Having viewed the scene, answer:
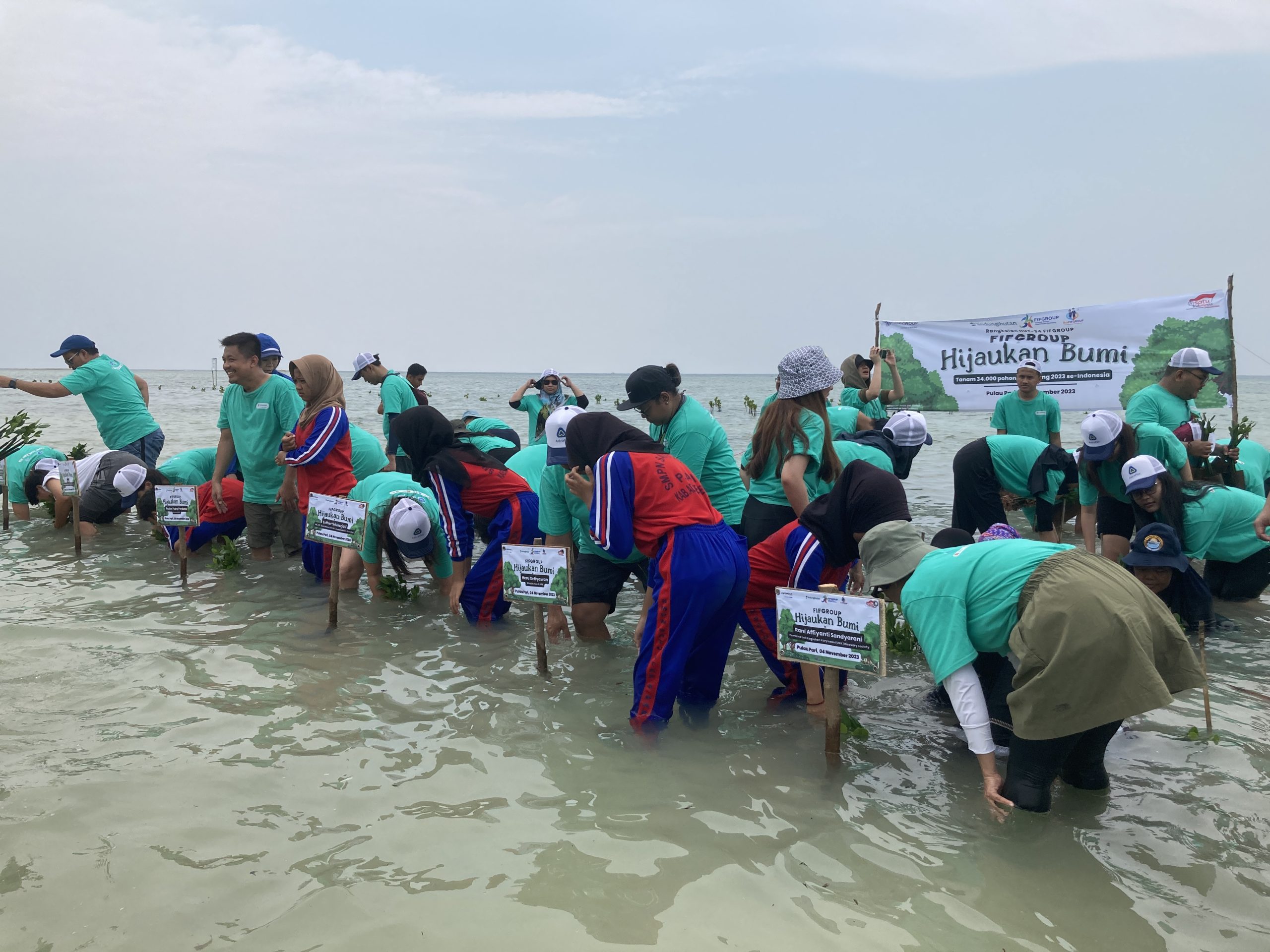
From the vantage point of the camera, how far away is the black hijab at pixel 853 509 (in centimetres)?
373

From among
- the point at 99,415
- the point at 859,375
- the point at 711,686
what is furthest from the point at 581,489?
the point at 99,415

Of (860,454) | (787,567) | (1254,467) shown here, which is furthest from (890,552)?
(1254,467)

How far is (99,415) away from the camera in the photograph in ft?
28.5

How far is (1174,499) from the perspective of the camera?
562 centimetres

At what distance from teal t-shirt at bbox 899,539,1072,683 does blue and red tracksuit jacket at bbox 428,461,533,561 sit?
3134 millimetres

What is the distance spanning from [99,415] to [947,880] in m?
8.60

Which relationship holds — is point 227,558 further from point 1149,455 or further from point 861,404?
point 1149,455

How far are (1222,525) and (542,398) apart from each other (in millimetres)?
7064

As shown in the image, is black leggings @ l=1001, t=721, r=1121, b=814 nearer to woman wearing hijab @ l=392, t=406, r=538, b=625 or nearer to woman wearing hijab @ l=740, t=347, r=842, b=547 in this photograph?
woman wearing hijab @ l=740, t=347, r=842, b=547

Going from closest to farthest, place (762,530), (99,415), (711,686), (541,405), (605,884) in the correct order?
(605,884), (711,686), (762,530), (99,415), (541,405)

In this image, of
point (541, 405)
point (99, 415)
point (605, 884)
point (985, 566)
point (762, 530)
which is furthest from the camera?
point (541, 405)

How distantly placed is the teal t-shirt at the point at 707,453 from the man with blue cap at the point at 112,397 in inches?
231

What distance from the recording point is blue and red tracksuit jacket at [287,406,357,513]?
632cm

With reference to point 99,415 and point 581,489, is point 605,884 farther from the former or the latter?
point 99,415
